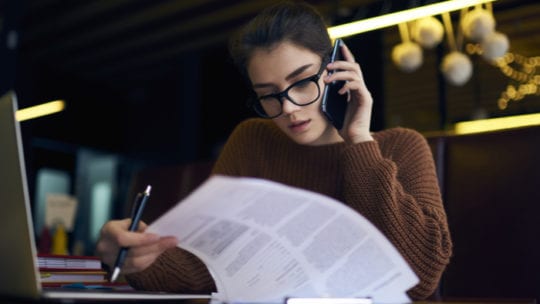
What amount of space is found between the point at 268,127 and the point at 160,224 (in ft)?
2.95

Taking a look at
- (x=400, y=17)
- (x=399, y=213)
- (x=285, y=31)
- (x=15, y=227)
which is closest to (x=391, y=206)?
(x=399, y=213)

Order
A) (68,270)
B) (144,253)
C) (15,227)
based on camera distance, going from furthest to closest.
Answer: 1. (68,270)
2. (144,253)
3. (15,227)

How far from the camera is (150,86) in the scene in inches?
275

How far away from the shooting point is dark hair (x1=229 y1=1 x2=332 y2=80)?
1.25m

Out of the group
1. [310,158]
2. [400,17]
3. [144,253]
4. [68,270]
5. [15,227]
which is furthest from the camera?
[400,17]

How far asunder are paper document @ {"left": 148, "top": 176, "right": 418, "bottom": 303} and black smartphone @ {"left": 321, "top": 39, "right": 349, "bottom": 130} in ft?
1.62

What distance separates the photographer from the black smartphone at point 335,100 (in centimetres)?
115

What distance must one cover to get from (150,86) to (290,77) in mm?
6033

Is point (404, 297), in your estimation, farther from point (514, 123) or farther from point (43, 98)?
point (43, 98)

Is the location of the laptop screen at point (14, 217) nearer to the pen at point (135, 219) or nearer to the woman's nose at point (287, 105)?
the pen at point (135, 219)

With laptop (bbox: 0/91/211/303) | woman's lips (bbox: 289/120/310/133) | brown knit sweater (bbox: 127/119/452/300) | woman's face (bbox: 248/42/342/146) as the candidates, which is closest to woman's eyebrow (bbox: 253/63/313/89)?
woman's face (bbox: 248/42/342/146)

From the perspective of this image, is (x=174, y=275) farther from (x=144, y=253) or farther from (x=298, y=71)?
(x=298, y=71)

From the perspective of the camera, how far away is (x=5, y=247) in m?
0.66

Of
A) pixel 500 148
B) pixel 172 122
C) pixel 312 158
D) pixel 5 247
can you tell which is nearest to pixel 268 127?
pixel 312 158
